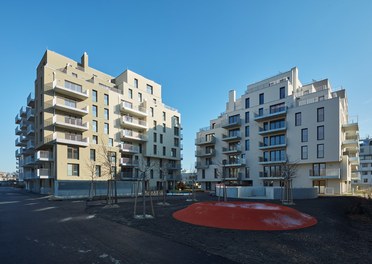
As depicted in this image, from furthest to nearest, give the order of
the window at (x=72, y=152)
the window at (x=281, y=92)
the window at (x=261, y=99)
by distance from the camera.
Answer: the window at (x=261, y=99)
the window at (x=281, y=92)
the window at (x=72, y=152)

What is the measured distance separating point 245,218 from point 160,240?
5.03 meters

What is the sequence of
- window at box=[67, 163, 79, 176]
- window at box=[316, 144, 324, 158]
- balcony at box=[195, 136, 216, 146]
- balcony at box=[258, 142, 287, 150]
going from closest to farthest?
window at box=[67, 163, 79, 176], window at box=[316, 144, 324, 158], balcony at box=[258, 142, 287, 150], balcony at box=[195, 136, 216, 146]

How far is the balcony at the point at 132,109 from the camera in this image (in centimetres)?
4457

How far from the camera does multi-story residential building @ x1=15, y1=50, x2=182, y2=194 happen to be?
34156 millimetres

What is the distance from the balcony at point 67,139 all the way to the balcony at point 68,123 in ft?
4.09

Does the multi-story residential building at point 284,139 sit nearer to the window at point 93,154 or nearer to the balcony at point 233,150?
the balcony at point 233,150

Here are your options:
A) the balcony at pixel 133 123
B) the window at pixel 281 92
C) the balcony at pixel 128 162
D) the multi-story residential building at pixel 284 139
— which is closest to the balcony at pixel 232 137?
the multi-story residential building at pixel 284 139

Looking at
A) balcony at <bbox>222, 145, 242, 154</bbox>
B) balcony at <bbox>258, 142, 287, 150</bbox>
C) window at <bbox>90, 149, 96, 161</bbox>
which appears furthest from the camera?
balcony at <bbox>222, 145, 242, 154</bbox>

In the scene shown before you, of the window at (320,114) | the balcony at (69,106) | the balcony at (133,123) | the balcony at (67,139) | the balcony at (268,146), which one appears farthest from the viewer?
the balcony at (133,123)

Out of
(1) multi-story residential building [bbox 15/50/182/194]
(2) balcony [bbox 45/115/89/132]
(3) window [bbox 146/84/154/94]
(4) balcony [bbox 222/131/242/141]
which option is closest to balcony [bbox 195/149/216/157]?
(4) balcony [bbox 222/131/242/141]

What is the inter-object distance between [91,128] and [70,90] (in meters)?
7.05

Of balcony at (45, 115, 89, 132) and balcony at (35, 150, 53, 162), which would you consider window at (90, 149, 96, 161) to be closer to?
balcony at (45, 115, 89, 132)

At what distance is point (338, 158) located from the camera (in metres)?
35.4

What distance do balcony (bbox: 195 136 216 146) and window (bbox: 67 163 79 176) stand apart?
28776 mm
